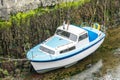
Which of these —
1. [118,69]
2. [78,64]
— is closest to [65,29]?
[78,64]

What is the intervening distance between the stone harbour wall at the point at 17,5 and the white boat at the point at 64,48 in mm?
2376

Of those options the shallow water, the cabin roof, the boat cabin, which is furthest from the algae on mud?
the cabin roof

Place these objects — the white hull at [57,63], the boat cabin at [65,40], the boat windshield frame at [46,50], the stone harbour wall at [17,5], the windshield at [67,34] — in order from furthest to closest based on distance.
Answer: the windshield at [67,34]
the stone harbour wall at [17,5]
the boat cabin at [65,40]
the boat windshield frame at [46,50]
the white hull at [57,63]

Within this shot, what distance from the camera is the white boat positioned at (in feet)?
76.8

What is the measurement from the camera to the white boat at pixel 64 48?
23.4 m

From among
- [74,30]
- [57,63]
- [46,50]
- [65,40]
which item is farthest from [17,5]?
[57,63]

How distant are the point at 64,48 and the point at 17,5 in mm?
4423

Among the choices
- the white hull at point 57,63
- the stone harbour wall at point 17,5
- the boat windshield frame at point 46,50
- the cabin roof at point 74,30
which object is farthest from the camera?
the cabin roof at point 74,30

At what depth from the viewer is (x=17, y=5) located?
989 inches

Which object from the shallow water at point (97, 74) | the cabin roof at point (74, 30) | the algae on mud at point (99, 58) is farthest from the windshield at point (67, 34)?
the shallow water at point (97, 74)

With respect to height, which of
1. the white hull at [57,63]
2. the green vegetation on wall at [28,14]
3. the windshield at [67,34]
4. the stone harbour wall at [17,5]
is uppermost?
the stone harbour wall at [17,5]

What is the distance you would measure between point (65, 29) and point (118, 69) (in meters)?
4.40

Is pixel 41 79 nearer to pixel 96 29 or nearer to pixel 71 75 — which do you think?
pixel 71 75

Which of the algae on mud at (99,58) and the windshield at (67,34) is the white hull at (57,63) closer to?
the algae on mud at (99,58)
